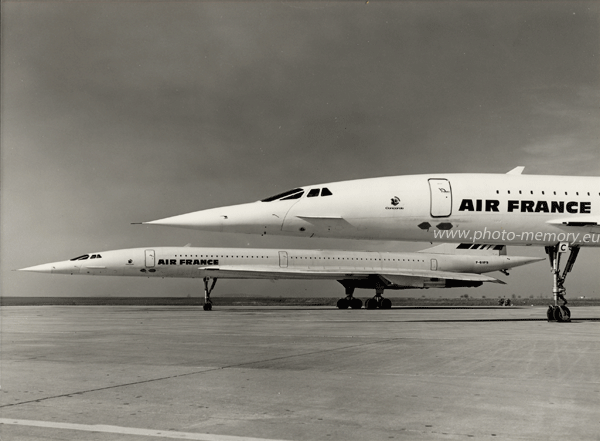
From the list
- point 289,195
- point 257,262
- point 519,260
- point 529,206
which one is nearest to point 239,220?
point 289,195

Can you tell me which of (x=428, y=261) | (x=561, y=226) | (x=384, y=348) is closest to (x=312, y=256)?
(x=428, y=261)

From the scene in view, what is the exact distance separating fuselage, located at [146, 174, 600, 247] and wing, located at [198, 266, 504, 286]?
17639mm

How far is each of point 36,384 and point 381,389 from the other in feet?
10.3

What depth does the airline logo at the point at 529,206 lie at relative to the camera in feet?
49.1

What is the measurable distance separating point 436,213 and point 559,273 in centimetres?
369

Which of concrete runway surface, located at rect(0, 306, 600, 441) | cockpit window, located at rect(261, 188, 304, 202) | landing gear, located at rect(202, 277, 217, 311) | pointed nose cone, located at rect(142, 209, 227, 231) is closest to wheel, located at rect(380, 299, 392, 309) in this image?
landing gear, located at rect(202, 277, 217, 311)

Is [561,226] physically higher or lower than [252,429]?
higher

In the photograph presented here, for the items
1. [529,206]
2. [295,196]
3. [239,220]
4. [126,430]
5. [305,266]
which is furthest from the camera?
[305,266]

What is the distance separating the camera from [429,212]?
48.9 feet

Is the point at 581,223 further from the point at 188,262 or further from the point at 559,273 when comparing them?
the point at 188,262

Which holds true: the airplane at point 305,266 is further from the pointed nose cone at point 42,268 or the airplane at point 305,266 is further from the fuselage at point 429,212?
the fuselage at point 429,212

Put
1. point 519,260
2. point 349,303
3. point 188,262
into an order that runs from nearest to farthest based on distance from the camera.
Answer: point 188,262, point 349,303, point 519,260

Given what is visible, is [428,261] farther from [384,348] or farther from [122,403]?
[122,403]

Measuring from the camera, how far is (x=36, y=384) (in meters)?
5.58
